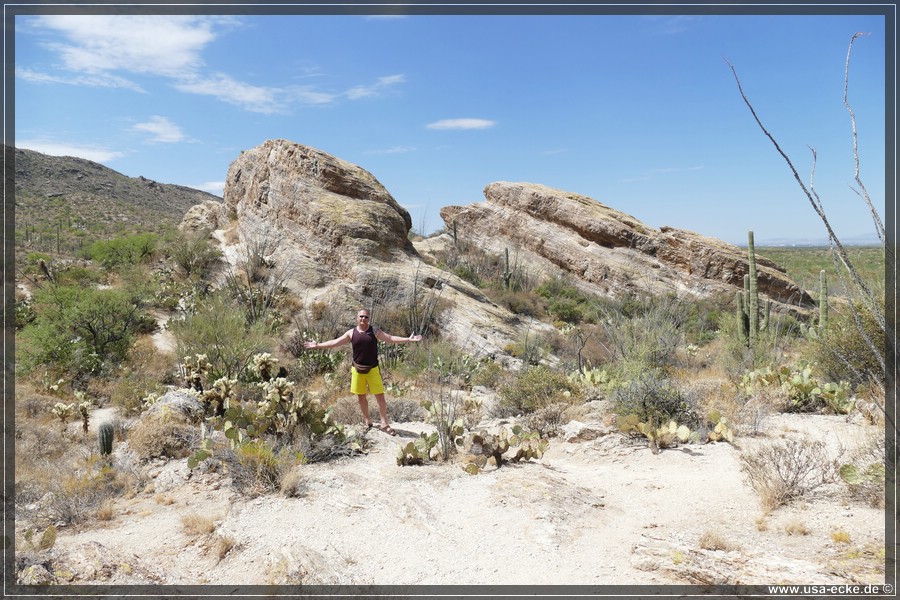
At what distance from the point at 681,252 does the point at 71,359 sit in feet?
76.4

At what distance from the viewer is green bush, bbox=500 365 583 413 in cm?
826

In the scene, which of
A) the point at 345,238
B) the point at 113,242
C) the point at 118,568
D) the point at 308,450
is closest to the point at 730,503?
the point at 308,450

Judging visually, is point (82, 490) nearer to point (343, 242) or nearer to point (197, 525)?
point (197, 525)

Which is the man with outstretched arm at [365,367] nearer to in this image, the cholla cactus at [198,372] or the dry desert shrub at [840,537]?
the cholla cactus at [198,372]

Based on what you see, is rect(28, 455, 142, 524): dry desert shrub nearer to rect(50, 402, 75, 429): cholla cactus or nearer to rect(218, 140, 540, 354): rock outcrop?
rect(50, 402, 75, 429): cholla cactus

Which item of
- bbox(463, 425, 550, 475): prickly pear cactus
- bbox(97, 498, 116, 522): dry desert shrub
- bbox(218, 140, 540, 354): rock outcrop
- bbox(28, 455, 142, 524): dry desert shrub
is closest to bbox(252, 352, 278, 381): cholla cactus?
bbox(28, 455, 142, 524): dry desert shrub

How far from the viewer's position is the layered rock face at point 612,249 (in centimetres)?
2325

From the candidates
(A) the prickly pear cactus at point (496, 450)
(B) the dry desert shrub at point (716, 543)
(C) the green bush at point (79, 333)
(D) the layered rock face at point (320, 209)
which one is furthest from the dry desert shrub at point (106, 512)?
(D) the layered rock face at point (320, 209)

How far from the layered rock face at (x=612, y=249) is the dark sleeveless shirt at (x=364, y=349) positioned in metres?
17.1

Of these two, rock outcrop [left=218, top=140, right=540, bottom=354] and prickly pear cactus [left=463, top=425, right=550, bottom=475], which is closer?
prickly pear cactus [left=463, top=425, right=550, bottom=475]

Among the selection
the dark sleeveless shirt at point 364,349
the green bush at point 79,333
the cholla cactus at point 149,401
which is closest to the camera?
the dark sleeveless shirt at point 364,349

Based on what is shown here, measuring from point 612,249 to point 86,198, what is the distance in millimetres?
38126

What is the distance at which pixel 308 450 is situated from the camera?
5977mm

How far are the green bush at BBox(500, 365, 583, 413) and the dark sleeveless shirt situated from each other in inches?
99.6
